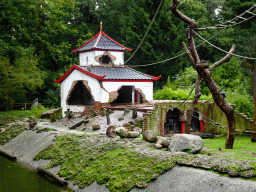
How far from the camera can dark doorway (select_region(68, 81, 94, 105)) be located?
28.5 meters

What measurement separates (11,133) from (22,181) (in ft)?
33.4

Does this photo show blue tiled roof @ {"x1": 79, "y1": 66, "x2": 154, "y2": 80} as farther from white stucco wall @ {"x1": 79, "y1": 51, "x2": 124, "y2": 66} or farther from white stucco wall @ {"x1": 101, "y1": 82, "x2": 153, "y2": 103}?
white stucco wall @ {"x1": 79, "y1": 51, "x2": 124, "y2": 66}

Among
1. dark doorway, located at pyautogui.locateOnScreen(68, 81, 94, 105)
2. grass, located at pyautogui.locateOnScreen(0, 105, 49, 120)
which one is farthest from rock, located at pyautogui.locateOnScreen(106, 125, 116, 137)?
grass, located at pyautogui.locateOnScreen(0, 105, 49, 120)

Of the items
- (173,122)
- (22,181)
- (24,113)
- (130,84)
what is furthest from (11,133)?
(24,113)

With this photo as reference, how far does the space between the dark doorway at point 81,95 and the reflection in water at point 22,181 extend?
12329 mm

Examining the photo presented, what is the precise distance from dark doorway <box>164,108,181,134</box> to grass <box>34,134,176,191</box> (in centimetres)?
688

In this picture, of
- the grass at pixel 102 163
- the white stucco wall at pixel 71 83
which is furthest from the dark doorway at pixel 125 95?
the grass at pixel 102 163

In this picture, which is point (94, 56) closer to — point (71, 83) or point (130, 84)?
point (71, 83)

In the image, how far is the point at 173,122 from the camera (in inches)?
878

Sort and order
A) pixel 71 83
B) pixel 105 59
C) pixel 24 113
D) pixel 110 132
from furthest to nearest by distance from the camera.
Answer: pixel 24 113
pixel 105 59
pixel 71 83
pixel 110 132

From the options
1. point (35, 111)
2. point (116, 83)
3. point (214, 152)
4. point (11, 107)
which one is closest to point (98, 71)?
point (116, 83)

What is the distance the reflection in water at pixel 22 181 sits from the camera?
12852 millimetres

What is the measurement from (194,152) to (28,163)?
29.1 feet

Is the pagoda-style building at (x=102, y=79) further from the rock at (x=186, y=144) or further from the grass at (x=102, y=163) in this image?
the rock at (x=186, y=144)
